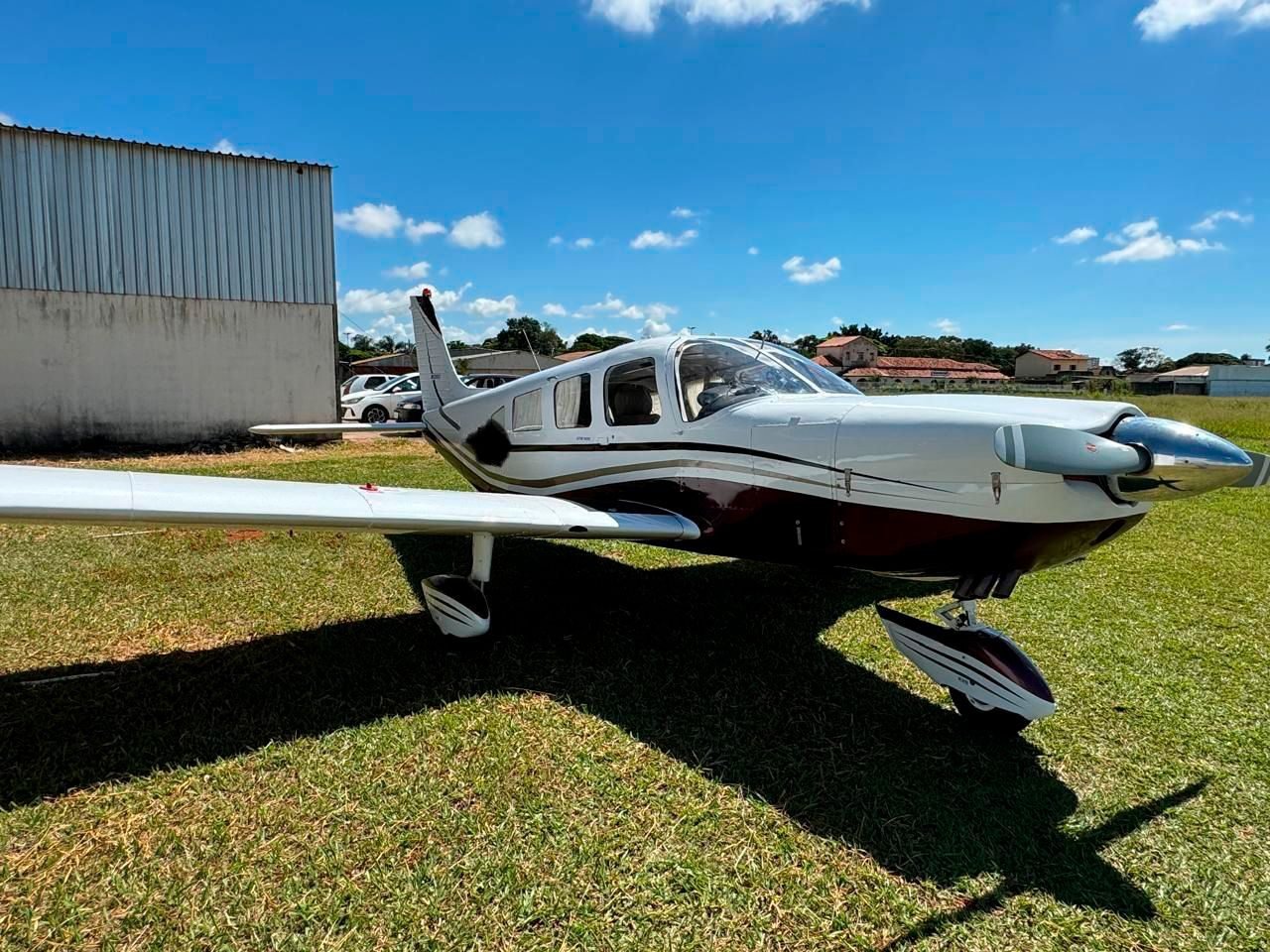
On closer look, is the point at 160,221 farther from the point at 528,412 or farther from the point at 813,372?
the point at 813,372

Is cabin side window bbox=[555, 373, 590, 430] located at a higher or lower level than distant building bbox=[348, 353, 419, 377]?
lower

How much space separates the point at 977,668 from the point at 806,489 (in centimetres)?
124

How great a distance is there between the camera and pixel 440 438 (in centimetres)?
802

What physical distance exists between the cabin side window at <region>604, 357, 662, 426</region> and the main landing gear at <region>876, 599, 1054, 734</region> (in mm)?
2199

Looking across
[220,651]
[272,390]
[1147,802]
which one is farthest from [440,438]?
[272,390]

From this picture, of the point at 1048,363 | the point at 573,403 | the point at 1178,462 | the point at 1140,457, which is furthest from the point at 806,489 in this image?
the point at 1048,363

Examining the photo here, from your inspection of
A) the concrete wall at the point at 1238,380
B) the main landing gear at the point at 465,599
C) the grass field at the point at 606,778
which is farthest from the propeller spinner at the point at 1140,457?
the concrete wall at the point at 1238,380

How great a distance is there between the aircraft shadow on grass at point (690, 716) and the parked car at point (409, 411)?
14460mm

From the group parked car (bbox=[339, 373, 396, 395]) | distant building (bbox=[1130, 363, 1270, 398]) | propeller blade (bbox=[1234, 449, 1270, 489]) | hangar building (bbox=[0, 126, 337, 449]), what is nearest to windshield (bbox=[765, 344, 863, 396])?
propeller blade (bbox=[1234, 449, 1270, 489])

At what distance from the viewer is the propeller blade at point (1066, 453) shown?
2.74 metres

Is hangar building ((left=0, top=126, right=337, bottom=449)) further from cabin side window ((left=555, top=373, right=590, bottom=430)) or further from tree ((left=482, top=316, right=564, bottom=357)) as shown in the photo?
tree ((left=482, top=316, right=564, bottom=357))

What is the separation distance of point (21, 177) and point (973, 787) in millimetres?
18938

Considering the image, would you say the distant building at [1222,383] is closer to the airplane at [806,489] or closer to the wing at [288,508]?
the airplane at [806,489]

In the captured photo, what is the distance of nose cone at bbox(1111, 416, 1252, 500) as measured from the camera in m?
2.66
